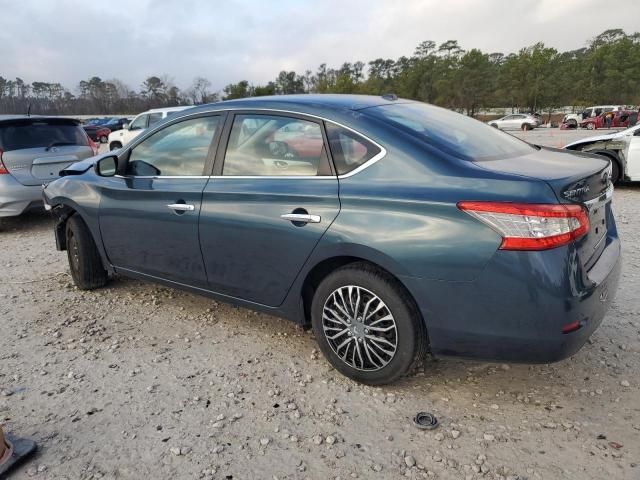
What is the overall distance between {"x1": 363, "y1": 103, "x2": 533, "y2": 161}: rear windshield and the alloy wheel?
3.08ft

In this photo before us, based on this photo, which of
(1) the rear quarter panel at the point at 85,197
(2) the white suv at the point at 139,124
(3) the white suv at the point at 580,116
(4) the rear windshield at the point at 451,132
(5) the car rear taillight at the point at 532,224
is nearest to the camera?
(5) the car rear taillight at the point at 532,224

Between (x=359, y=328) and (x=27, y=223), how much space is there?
699 centimetres

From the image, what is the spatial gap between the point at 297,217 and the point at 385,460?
4.48 feet

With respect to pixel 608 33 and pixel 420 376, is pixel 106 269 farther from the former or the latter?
pixel 608 33

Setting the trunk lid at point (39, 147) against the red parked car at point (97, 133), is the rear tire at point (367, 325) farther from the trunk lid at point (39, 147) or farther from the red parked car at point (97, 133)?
the red parked car at point (97, 133)

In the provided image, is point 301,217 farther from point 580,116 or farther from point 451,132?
point 580,116

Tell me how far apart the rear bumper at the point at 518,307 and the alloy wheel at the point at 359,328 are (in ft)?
0.85

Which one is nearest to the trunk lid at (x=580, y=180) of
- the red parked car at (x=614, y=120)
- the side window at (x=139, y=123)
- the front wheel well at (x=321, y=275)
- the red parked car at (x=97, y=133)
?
the front wheel well at (x=321, y=275)

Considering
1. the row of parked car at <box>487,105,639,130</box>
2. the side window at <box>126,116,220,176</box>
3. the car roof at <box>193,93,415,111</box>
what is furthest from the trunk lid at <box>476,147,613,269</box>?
the row of parked car at <box>487,105,639,130</box>

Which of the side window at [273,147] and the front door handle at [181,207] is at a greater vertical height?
the side window at [273,147]

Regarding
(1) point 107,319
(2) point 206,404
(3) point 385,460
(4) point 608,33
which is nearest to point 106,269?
(1) point 107,319

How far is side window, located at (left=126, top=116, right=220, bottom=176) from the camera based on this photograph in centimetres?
347

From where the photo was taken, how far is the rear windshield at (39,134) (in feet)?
22.6

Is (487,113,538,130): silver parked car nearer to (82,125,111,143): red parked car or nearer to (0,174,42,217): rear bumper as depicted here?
(82,125,111,143): red parked car
